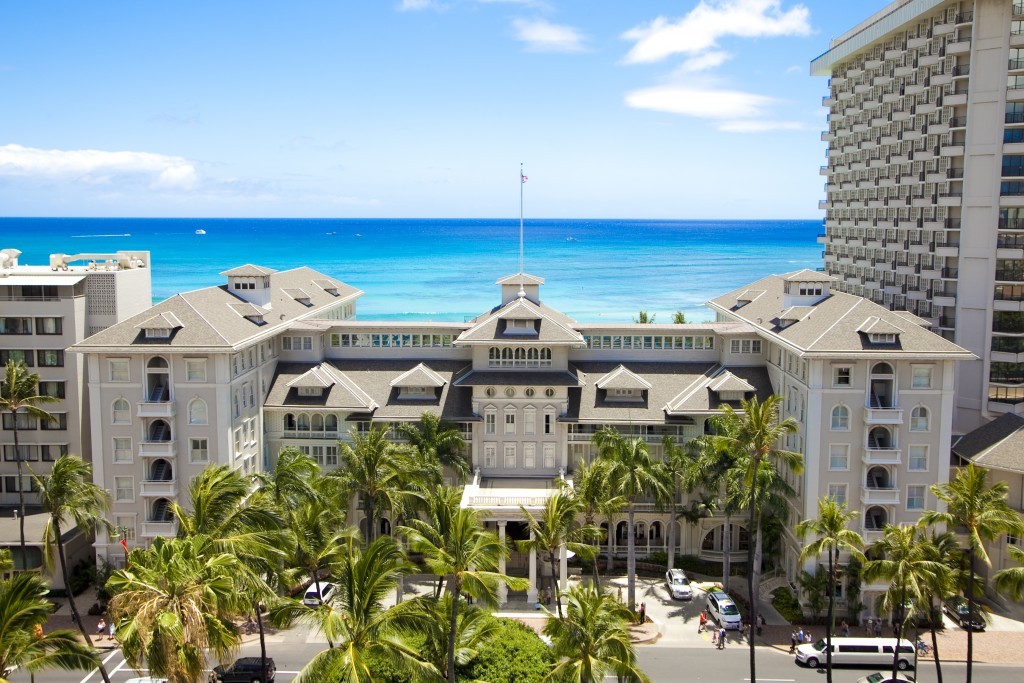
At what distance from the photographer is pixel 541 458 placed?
5806 centimetres

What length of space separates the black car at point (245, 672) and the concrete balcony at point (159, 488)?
13.0m

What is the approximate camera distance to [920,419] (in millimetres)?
51188

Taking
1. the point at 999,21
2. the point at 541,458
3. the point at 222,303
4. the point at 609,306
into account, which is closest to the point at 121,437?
the point at 222,303

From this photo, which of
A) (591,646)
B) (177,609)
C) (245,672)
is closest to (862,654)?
(591,646)

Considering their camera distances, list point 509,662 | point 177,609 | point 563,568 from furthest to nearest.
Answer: point 563,568 < point 509,662 < point 177,609

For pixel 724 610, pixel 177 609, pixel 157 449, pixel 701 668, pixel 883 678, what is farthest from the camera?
pixel 157 449

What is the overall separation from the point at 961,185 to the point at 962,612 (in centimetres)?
3251

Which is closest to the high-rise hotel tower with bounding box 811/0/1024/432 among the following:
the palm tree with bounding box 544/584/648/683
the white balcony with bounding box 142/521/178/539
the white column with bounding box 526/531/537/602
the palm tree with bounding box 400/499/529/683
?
the white column with bounding box 526/531/537/602

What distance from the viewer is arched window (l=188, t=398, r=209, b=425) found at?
173 ft

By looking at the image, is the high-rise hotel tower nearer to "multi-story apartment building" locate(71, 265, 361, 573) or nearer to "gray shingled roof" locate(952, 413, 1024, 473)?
"gray shingled roof" locate(952, 413, 1024, 473)

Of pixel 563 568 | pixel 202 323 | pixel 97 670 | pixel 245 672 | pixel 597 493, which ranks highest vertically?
pixel 202 323

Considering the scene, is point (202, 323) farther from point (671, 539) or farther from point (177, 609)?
point (671, 539)

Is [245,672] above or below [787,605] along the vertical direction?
above

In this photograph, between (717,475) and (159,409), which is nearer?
(717,475)
